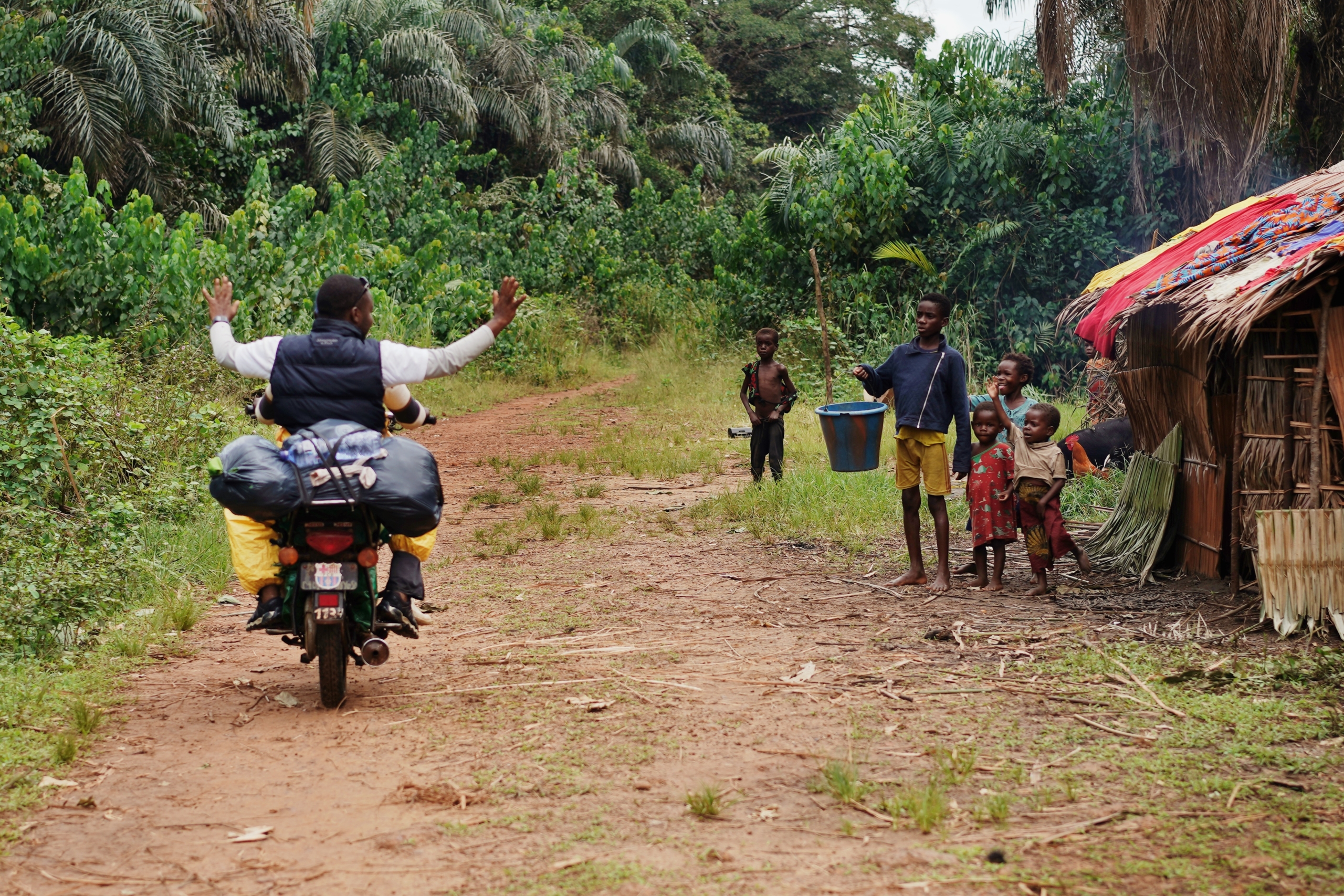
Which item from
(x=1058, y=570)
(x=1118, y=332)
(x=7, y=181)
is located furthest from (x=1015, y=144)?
(x=7, y=181)

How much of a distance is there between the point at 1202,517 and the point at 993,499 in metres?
1.16

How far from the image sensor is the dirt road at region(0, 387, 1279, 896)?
3.34m

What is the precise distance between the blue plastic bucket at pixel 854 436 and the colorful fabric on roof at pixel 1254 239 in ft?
6.17

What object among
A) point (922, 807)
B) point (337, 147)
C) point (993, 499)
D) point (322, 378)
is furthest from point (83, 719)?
point (337, 147)

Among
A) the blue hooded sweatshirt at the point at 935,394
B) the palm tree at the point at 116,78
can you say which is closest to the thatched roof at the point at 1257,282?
the blue hooded sweatshirt at the point at 935,394

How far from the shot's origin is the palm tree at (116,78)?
1609 cm

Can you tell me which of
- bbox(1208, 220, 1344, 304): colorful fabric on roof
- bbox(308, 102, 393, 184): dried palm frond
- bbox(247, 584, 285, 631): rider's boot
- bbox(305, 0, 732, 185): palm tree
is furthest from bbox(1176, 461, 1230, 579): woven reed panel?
bbox(305, 0, 732, 185): palm tree

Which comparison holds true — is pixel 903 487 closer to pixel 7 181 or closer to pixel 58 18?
pixel 7 181

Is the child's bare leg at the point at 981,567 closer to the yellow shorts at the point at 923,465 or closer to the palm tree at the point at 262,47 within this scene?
the yellow shorts at the point at 923,465

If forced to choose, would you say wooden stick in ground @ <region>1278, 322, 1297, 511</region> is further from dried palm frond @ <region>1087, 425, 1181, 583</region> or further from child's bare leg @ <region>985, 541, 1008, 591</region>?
child's bare leg @ <region>985, 541, 1008, 591</region>

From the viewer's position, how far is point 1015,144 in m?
16.4

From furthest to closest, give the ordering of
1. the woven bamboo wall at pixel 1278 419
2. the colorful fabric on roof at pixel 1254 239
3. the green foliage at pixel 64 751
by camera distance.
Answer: the colorful fabric on roof at pixel 1254 239, the woven bamboo wall at pixel 1278 419, the green foliage at pixel 64 751

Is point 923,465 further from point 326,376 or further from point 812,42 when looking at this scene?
point 812,42

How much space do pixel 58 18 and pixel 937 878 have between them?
1687 centimetres
